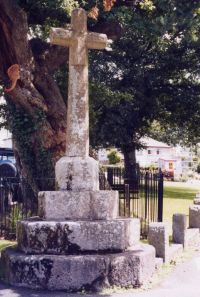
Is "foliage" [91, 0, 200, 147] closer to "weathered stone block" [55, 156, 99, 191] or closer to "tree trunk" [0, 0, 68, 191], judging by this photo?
"tree trunk" [0, 0, 68, 191]

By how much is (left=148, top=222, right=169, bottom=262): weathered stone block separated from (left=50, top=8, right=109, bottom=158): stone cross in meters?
2.10

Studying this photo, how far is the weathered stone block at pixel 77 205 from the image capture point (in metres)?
6.81

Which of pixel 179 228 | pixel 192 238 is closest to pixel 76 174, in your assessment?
pixel 179 228

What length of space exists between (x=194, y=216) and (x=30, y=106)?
515 centimetres

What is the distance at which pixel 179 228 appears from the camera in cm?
980

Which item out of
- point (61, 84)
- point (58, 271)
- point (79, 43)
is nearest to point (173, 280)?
point (58, 271)

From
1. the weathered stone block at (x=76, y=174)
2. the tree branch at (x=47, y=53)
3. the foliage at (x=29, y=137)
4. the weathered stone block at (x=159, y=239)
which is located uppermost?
the tree branch at (x=47, y=53)

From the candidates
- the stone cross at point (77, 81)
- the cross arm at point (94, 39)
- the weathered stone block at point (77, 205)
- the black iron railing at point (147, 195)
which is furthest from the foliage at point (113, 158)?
the weathered stone block at point (77, 205)

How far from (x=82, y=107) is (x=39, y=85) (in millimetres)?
6146

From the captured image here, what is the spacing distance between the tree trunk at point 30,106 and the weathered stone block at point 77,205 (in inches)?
211

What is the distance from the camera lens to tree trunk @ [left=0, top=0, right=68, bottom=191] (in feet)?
40.3

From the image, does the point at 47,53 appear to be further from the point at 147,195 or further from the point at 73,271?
the point at 73,271

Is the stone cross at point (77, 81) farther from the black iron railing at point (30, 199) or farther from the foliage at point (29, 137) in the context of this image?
the foliage at point (29, 137)

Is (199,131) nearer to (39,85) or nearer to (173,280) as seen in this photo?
(39,85)
